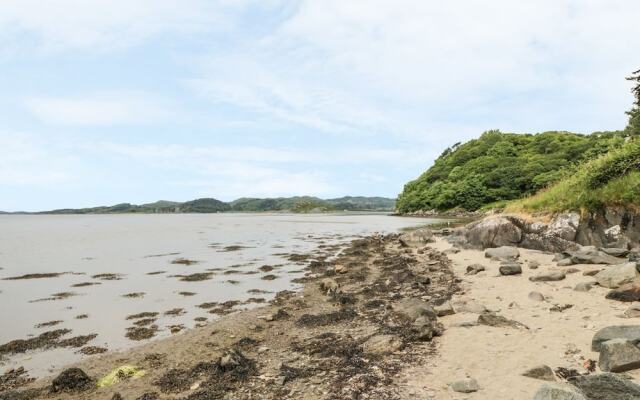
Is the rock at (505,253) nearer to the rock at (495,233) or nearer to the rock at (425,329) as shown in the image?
the rock at (495,233)

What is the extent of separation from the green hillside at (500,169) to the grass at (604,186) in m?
73.7

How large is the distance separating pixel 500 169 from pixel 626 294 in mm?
111623

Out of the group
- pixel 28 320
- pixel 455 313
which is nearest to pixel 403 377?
pixel 455 313

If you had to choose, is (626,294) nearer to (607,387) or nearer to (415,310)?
(415,310)

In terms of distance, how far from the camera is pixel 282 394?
7340 millimetres

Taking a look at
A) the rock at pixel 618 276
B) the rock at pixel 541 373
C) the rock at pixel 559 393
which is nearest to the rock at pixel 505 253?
the rock at pixel 618 276

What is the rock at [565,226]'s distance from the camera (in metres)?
19.5

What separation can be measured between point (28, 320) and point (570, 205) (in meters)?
26.3

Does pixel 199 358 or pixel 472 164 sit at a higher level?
pixel 472 164

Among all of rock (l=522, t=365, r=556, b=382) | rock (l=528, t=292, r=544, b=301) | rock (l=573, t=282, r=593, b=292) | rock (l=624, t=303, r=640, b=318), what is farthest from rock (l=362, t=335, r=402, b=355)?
rock (l=573, t=282, r=593, b=292)

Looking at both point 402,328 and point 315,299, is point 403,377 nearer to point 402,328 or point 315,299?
point 402,328

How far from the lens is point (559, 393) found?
16.9 feet

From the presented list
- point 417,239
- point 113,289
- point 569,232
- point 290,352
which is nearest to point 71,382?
point 290,352

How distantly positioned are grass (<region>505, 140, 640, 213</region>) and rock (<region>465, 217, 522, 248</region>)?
203 centimetres
